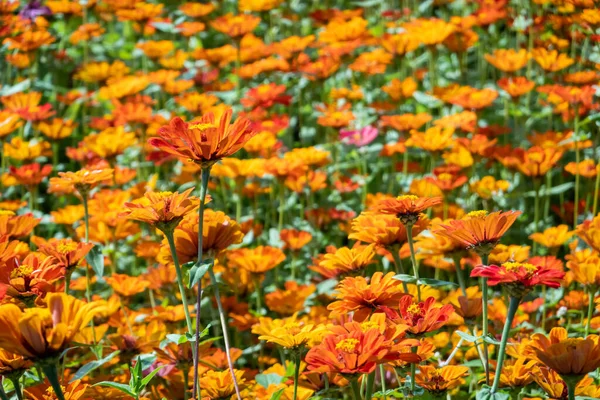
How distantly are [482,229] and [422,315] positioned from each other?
0.17 metres

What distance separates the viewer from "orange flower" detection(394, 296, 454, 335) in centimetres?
126

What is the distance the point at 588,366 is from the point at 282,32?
3793 millimetres

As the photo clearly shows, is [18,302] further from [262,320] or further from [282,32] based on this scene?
[282,32]

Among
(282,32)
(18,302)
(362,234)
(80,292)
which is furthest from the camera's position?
(282,32)

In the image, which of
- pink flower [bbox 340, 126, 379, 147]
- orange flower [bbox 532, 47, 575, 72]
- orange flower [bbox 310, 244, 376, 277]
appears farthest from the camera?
orange flower [bbox 532, 47, 575, 72]

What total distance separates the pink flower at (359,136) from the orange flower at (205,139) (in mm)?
1645

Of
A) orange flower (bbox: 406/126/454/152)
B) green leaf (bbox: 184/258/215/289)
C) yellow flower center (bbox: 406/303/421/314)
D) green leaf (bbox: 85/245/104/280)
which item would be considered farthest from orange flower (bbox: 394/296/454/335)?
orange flower (bbox: 406/126/454/152)

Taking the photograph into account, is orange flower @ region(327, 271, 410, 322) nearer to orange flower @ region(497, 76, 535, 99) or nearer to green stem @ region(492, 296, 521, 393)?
green stem @ region(492, 296, 521, 393)

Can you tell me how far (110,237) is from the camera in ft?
7.10

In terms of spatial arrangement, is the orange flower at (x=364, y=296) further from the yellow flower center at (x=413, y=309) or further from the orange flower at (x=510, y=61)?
the orange flower at (x=510, y=61)

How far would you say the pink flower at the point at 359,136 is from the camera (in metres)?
2.86

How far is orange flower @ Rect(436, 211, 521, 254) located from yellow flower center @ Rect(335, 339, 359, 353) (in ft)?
0.95

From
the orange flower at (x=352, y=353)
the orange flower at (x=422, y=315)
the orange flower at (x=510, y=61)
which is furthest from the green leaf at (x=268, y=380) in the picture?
the orange flower at (x=510, y=61)

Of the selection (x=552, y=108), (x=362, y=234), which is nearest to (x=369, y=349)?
(x=362, y=234)
